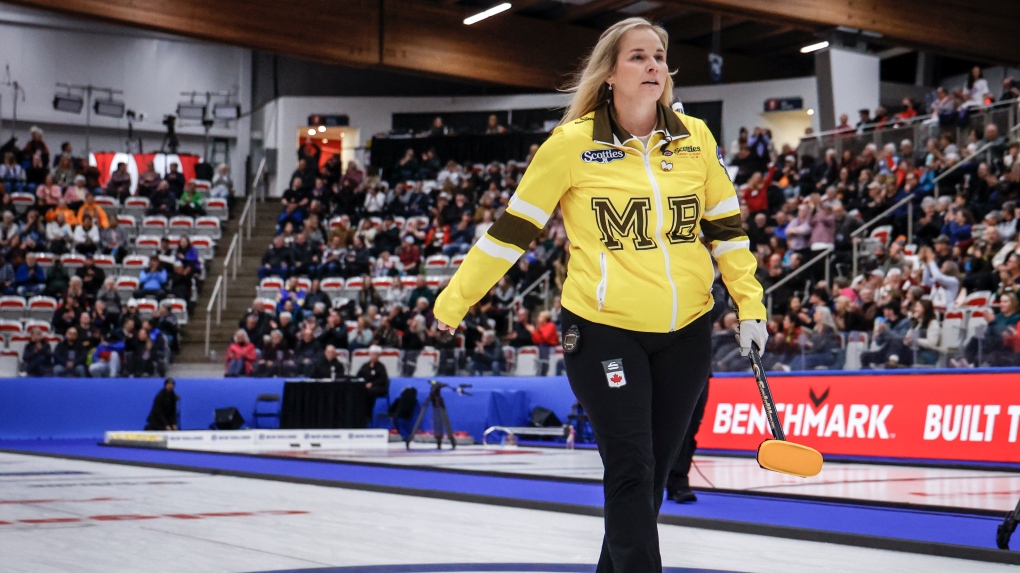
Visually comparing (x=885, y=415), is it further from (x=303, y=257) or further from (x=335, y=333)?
(x=303, y=257)

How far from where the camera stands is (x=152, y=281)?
22984 mm

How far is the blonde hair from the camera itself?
11.9 ft

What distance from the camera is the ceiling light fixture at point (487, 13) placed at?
74.0 ft

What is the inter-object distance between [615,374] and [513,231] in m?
0.54

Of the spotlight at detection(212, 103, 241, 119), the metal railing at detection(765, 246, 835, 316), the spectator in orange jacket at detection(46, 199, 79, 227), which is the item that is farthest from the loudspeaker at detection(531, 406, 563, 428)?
the spotlight at detection(212, 103, 241, 119)

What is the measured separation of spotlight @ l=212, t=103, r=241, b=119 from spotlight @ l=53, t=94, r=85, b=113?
329 centimetres

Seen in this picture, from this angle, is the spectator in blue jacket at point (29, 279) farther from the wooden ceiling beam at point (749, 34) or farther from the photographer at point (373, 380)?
the wooden ceiling beam at point (749, 34)

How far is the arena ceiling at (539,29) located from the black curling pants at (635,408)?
15.5m

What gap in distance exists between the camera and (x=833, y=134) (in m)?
Answer: 21.2

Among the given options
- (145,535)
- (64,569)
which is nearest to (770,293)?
(145,535)

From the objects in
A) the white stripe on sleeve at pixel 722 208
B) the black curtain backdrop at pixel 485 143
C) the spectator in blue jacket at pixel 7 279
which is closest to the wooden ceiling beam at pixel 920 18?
the black curtain backdrop at pixel 485 143

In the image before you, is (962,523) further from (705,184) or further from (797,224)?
(797,224)

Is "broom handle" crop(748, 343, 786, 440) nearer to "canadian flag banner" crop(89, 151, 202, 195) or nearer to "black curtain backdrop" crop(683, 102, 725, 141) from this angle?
"black curtain backdrop" crop(683, 102, 725, 141)

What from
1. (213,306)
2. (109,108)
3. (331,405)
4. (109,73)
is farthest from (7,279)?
(109,73)
